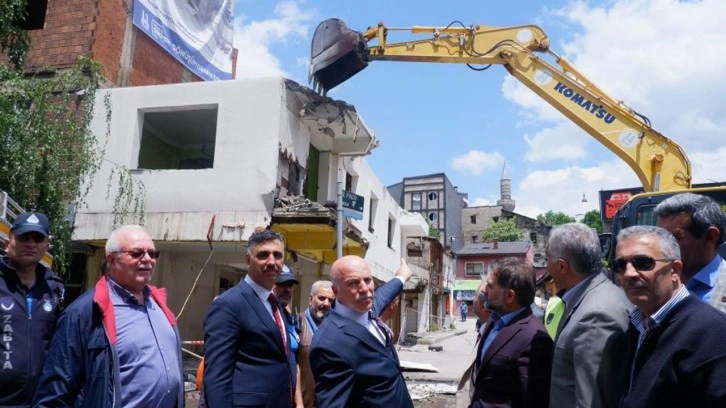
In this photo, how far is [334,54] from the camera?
36.7ft

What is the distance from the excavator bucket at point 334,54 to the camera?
11047 millimetres

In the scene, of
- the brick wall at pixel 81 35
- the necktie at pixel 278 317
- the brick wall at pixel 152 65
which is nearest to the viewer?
the necktie at pixel 278 317

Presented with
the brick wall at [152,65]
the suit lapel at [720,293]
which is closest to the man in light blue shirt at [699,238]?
the suit lapel at [720,293]

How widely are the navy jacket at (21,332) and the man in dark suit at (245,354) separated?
109 centimetres

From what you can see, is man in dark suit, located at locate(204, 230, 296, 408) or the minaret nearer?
man in dark suit, located at locate(204, 230, 296, 408)

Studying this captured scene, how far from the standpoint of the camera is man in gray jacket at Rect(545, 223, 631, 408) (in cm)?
237

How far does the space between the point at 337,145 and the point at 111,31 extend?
256 inches

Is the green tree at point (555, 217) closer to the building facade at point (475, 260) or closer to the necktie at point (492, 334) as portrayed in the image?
the building facade at point (475, 260)

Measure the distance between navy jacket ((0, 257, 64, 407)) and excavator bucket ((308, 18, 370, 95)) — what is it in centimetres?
868

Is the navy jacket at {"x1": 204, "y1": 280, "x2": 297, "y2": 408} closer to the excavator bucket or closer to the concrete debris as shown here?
the concrete debris

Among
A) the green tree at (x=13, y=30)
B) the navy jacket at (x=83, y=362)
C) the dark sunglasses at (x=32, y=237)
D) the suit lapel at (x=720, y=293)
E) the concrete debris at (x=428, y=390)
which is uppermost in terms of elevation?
the green tree at (x=13, y=30)

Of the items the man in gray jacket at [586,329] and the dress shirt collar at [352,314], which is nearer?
the man in gray jacket at [586,329]

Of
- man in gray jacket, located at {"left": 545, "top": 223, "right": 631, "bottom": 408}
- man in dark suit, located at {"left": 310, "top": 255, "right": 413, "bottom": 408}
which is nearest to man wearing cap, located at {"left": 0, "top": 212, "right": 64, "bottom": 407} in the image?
man in dark suit, located at {"left": 310, "top": 255, "right": 413, "bottom": 408}

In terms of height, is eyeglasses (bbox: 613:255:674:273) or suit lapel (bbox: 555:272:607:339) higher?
eyeglasses (bbox: 613:255:674:273)
